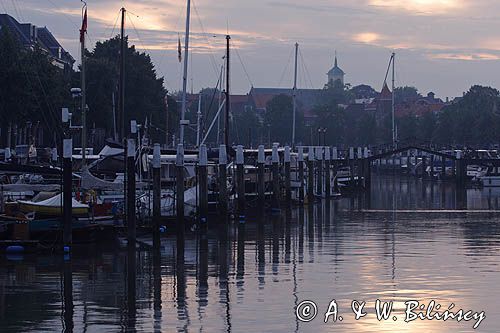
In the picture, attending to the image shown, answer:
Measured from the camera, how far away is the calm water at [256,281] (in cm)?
3250

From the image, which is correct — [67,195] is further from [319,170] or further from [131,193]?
[319,170]

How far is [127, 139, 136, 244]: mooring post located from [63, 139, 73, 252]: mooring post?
363 cm

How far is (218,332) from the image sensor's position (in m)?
30.9

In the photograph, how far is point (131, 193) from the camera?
Result: 49.4 m

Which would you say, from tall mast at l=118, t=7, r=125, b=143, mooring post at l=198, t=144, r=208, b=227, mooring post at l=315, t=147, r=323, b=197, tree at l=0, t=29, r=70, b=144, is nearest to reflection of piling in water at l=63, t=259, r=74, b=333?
tall mast at l=118, t=7, r=125, b=143

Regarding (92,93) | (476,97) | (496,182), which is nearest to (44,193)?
(92,93)

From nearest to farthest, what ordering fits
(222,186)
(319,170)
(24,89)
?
(222,186) < (24,89) < (319,170)

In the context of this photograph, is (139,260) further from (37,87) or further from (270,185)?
(37,87)

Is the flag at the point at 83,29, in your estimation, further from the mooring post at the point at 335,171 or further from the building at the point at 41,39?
the building at the point at 41,39

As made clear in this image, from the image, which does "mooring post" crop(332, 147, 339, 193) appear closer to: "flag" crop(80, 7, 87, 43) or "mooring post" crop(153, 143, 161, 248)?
"flag" crop(80, 7, 87, 43)

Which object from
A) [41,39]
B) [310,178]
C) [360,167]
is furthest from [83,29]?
[41,39]

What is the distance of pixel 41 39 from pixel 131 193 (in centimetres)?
10651

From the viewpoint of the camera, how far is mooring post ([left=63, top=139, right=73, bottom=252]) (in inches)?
1770

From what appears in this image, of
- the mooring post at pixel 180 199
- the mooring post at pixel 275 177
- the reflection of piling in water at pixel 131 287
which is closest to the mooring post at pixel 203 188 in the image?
the mooring post at pixel 180 199
